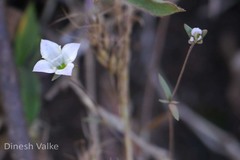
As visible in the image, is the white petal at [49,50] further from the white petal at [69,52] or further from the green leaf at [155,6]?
the green leaf at [155,6]

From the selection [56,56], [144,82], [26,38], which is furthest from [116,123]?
[56,56]

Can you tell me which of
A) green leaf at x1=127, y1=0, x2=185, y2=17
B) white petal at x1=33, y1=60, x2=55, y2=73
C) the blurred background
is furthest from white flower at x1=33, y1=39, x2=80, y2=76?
the blurred background

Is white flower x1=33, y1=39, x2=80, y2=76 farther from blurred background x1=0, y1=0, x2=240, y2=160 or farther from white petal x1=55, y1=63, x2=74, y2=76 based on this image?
blurred background x1=0, y1=0, x2=240, y2=160

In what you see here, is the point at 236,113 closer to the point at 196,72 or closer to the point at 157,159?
the point at 196,72

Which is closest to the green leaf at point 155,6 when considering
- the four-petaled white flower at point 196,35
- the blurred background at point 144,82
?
the four-petaled white flower at point 196,35

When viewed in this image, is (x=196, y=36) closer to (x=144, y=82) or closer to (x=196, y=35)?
(x=196, y=35)
